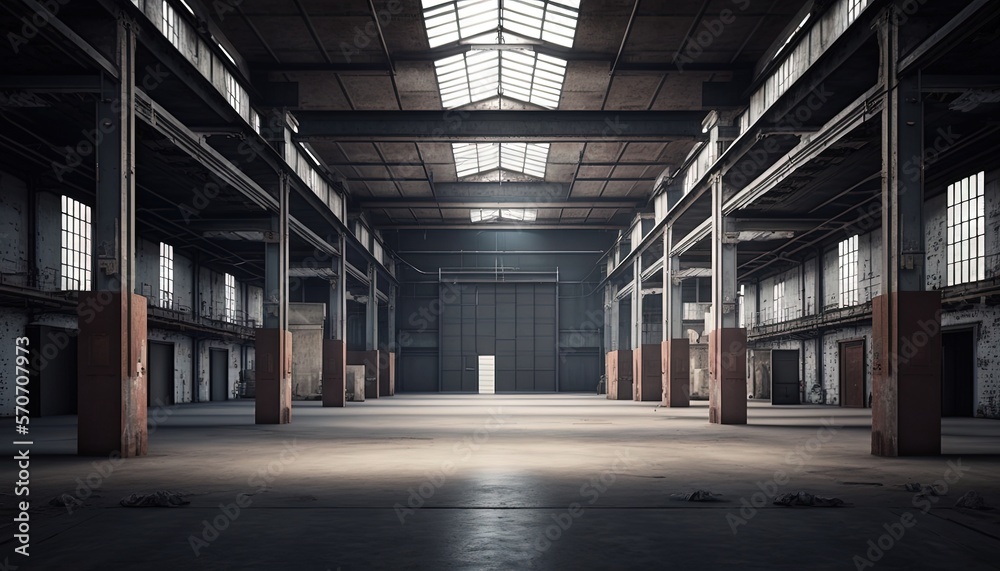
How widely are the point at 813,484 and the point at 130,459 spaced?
9.79 metres

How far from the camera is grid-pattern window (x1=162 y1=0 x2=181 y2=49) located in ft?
50.6

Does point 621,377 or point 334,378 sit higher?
point 334,378

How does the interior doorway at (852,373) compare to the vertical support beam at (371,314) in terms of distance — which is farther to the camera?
the vertical support beam at (371,314)

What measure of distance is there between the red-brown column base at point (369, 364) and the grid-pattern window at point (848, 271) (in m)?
21.8

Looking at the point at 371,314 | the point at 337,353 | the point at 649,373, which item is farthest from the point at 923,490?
the point at 371,314

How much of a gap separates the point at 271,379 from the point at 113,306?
8882 mm

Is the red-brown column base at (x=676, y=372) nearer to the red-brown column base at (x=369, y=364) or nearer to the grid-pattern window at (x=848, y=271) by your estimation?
the grid-pattern window at (x=848, y=271)

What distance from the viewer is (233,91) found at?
19859 millimetres

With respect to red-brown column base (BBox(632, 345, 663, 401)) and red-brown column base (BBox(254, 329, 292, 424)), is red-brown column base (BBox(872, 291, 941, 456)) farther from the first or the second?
red-brown column base (BBox(632, 345, 663, 401))

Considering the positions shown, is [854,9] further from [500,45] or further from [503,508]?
[503,508]

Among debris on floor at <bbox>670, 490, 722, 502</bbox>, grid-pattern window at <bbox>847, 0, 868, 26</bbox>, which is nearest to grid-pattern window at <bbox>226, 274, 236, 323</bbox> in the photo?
grid-pattern window at <bbox>847, 0, 868, 26</bbox>

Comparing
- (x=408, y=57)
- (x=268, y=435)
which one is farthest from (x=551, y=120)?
(x=268, y=435)

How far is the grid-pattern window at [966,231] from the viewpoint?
23.9 m

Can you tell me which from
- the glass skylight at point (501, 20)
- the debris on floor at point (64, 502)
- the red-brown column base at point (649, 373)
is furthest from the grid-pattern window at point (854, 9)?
the red-brown column base at point (649, 373)
